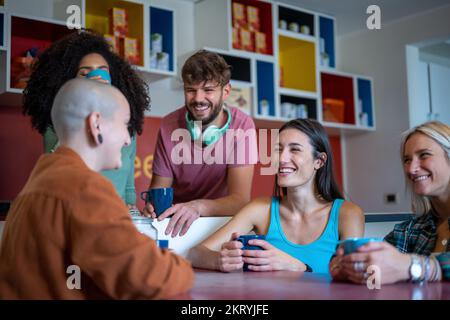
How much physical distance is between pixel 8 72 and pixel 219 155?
144 centimetres

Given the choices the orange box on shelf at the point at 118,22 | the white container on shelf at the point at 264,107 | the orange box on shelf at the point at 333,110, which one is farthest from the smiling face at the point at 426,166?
the orange box on shelf at the point at 333,110

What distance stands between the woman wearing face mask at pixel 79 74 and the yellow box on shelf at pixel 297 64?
2.53 m

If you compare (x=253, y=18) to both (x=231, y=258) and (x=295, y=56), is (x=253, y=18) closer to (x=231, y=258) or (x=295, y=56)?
(x=295, y=56)

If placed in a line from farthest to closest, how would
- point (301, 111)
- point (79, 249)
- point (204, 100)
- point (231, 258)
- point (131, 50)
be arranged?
point (301, 111) < point (131, 50) < point (204, 100) < point (231, 258) < point (79, 249)

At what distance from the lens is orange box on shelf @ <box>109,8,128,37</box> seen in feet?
11.6

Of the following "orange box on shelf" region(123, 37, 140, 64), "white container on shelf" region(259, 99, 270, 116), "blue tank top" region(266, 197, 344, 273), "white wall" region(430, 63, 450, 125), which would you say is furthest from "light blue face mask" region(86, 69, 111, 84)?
"white wall" region(430, 63, 450, 125)

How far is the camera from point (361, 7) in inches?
176

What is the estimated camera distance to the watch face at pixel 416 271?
114cm

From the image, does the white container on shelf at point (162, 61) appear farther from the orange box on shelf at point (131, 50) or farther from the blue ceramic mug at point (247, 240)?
the blue ceramic mug at point (247, 240)

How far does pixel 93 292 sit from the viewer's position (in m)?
0.99

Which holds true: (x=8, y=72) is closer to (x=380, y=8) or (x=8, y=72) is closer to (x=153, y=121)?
(x=153, y=121)

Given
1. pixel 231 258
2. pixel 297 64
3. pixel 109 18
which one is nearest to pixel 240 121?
pixel 231 258

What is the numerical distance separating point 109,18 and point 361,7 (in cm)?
209

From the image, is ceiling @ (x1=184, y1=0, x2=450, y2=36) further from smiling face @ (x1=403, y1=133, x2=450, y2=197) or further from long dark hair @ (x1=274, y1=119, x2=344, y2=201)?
smiling face @ (x1=403, y1=133, x2=450, y2=197)
